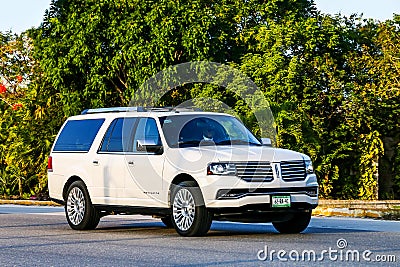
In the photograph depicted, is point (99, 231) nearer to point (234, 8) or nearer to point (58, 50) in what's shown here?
point (58, 50)

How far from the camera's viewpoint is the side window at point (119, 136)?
619 inches

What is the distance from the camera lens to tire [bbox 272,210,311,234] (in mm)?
14766

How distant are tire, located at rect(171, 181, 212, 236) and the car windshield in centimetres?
97

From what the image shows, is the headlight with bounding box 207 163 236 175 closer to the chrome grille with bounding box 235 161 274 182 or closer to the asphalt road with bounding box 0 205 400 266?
the chrome grille with bounding box 235 161 274 182

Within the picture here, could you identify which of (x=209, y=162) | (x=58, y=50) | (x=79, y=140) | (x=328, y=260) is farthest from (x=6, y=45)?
(x=328, y=260)

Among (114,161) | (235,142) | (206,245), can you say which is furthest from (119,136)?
(206,245)

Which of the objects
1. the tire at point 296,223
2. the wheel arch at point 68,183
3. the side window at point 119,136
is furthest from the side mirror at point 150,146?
the tire at point 296,223

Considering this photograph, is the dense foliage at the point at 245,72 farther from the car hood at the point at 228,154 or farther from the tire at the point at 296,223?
the car hood at the point at 228,154

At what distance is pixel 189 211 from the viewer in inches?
552

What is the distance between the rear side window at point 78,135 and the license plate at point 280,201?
4.04 metres

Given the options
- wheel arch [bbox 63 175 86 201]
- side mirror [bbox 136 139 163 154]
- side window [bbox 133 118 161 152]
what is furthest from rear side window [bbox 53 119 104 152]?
side mirror [bbox 136 139 163 154]

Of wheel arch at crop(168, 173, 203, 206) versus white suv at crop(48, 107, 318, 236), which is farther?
wheel arch at crop(168, 173, 203, 206)

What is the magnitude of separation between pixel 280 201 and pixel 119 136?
3.41m

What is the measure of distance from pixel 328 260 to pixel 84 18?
2480cm
